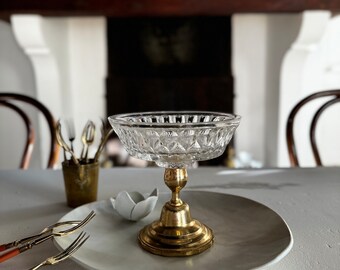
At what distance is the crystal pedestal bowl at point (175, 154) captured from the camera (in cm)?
38

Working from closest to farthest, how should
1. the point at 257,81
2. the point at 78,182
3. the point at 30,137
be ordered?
1. the point at 78,182
2. the point at 30,137
3. the point at 257,81

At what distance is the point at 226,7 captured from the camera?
1560 mm

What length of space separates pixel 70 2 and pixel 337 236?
1.43m

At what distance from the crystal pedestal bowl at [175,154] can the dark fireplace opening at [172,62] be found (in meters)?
1.59

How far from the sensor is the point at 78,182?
0.54 m

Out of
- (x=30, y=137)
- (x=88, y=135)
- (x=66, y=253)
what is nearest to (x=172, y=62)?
(x=30, y=137)

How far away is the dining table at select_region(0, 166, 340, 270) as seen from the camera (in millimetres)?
386

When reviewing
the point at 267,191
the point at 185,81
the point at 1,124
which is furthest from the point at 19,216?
the point at 1,124

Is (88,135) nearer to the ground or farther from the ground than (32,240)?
farther from the ground

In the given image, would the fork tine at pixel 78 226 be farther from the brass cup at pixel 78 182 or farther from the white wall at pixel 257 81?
the white wall at pixel 257 81

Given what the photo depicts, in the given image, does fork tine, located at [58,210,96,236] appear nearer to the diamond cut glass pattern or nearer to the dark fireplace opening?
the diamond cut glass pattern

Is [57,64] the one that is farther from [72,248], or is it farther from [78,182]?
[72,248]

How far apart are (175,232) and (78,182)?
203 mm

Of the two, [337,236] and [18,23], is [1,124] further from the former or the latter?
[337,236]
